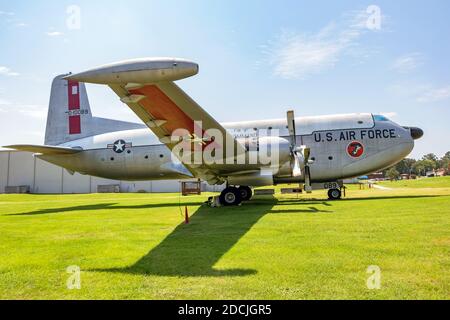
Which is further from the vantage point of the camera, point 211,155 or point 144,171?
point 144,171

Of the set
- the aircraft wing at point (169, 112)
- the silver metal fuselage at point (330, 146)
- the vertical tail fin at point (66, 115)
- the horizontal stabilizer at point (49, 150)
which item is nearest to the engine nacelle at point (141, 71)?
the aircraft wing at point (169, 112)

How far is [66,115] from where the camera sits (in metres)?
23.7

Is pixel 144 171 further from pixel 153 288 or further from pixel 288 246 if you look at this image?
pixel 153 288

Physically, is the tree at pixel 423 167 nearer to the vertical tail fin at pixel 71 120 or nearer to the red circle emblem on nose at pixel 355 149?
the red circle emblem on nose at pixel 355 149

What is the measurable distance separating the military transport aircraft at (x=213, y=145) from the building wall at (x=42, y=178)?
143 feet

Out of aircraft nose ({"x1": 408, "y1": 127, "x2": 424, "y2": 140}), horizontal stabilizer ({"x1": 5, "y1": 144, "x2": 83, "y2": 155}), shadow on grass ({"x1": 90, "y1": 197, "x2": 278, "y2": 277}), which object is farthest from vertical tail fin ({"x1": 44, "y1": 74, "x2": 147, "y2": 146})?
aircraft nose ({"x1": 408, "y1": 127, "x2": 424, "y2": 140})

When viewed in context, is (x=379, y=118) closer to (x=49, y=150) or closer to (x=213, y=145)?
(x=213, y=145)

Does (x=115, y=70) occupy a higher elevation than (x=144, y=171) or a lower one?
higher

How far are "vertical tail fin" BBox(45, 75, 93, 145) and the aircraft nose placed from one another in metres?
22.3

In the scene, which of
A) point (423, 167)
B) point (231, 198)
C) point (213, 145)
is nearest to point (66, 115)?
point (231, 198)

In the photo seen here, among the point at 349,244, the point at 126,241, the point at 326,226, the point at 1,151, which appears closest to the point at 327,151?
the point at 326,226

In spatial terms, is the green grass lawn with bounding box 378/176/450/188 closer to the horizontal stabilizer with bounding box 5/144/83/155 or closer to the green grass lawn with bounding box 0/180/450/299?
the green grass lawn with bounding box 0/180/450/299

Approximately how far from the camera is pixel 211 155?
15.2 metres

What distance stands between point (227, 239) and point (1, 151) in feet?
257
